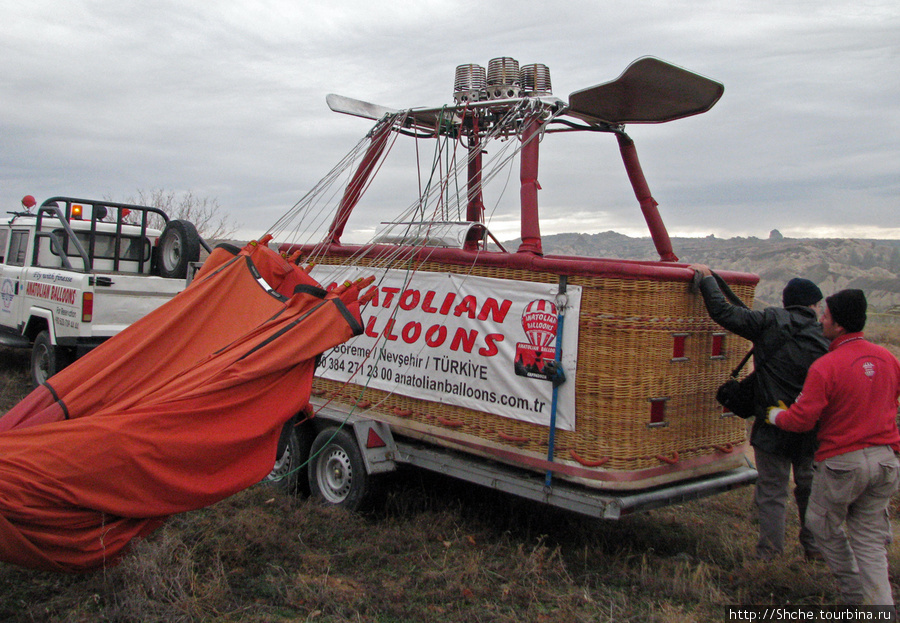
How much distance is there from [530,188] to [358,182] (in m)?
2.03

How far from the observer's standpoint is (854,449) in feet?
14.7

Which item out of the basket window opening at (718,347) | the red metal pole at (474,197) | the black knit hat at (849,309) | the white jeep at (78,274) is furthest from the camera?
the white jeep at (78,274)

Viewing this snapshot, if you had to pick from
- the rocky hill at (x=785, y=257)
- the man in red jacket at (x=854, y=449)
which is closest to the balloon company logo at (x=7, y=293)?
the man in red jacket at (x=854, y=449)

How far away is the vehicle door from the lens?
36.4ft

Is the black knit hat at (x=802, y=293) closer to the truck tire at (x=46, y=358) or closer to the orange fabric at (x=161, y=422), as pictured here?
the orange fabric at (x=161, y=422)

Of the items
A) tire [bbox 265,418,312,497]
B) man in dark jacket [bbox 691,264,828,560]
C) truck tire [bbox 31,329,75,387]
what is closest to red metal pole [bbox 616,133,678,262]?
man in dark jacket [bbox 691,264,828,560]

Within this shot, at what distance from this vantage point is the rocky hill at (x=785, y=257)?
49750 mm

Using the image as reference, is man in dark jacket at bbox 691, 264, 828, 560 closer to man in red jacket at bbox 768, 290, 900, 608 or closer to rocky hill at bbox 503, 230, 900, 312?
man in red jacket at bbox 768, 290, 900, 608

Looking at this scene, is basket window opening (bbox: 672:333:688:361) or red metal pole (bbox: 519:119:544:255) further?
red metal pole (bbox: 519:119:544:255)

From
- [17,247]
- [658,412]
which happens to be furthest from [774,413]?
[17,247]

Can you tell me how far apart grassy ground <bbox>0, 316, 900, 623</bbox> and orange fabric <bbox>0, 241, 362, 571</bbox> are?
45 cm

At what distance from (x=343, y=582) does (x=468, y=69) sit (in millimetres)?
4287

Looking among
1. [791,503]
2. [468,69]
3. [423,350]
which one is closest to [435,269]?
[423,350]

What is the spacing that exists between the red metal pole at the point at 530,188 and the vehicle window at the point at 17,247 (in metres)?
8.66
